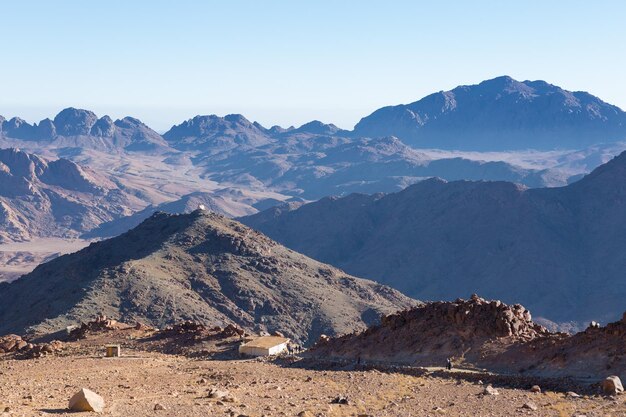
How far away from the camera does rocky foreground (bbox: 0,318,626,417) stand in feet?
114

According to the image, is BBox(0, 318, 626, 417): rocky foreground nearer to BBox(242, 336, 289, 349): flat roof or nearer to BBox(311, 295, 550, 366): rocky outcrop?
BBox(242, 336, 289, 349): flat roof

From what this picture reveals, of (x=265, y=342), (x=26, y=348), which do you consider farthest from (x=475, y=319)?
(x=26, y=348)

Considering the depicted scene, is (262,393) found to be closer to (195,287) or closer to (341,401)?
(341,401)

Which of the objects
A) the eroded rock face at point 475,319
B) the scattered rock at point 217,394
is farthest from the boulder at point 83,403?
the eroded rock face at point 475,319

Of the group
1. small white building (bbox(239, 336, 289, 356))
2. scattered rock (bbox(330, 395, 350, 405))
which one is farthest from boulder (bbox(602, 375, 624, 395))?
small white building (bbox(239, 336, 289, 356))

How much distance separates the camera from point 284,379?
44031 mm

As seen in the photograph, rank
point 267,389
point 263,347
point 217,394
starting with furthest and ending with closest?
point 263,347
point 267,389
point 217,394

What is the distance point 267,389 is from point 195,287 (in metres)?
66.2

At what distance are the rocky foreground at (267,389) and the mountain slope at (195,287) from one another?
3630cm

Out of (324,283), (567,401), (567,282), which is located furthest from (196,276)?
(567,282)

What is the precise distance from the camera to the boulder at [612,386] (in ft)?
127

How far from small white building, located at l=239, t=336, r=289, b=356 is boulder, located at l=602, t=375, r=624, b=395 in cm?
1981

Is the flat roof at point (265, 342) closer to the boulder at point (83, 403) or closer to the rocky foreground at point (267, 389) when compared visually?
the rocky foreground at point (267, 389)

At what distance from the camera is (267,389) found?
4025 centimetres
